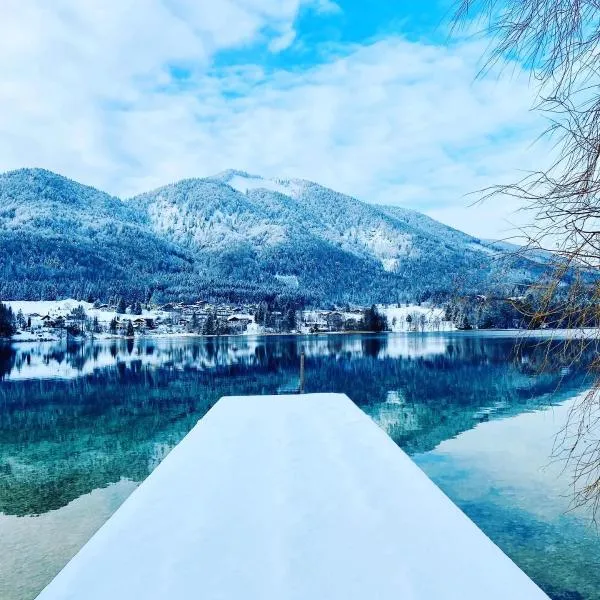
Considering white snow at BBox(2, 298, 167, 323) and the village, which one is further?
white snow at BBox(2, 298, 167, 323)

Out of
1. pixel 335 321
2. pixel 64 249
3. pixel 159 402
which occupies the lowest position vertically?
pixel 159 402

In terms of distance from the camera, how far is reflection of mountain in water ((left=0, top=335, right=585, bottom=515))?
9.27 m

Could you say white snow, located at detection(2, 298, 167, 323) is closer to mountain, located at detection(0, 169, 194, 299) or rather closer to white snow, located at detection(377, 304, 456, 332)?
mountain, located at detection(0, 169, 194, 299)

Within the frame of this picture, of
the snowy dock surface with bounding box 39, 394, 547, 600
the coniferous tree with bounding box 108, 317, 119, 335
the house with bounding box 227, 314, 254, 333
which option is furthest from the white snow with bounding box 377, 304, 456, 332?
the snowy dock surface with bounding box 39, 394, 547, 600

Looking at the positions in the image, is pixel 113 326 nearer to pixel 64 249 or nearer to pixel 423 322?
pixel 423 322

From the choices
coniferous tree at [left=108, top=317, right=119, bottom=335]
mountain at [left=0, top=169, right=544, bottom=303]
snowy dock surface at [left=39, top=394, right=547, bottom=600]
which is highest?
mountain at [left=0, top=169, right=544, bottom=303]

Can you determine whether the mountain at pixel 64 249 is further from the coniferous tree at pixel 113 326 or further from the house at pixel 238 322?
the house at pixel 238 322

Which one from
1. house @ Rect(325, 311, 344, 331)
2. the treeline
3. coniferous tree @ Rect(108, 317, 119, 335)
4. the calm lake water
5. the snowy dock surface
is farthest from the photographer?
house @ Rect(325, 311, 344, 331)

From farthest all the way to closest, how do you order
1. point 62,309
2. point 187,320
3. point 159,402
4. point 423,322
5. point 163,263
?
1. point 163,263
2. point 423,322
3. point 187,320
4. point 62,309
5. point 159,402

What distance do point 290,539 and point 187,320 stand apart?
305ft

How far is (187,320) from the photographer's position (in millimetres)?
92938

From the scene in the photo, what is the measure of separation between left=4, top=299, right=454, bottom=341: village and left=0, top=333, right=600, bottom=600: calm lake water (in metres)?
59.2

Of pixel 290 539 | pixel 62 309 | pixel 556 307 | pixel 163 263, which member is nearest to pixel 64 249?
pixel 163 263

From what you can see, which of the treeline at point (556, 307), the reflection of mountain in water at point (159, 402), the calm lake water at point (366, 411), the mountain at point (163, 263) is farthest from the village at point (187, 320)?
the treeline at point (556, 307)
